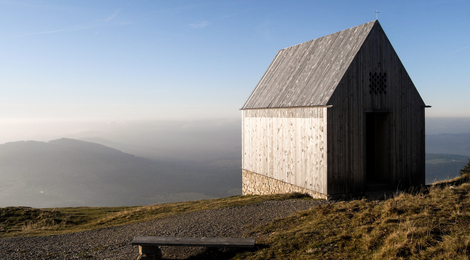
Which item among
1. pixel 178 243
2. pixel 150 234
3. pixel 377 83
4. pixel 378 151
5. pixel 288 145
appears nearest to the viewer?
pixel 178 243

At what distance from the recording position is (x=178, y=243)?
7.41m

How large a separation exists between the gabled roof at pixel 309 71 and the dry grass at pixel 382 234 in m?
6.28

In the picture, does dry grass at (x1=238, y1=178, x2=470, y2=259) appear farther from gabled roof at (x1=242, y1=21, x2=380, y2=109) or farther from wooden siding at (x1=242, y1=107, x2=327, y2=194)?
gabled roof at (x1=242, y1=21, x2=380, y2=109)

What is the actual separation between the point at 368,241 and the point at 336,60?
1079cm

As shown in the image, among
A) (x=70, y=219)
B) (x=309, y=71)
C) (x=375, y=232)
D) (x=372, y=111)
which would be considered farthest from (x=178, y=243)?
(x=70, y=219)

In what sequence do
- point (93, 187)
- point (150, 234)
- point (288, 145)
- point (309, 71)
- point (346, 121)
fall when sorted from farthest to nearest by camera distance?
1. point (93, 187)
2. point (309, 71)
3. point (288, 145)
4. point (346, 121)
5. point (150, 234)

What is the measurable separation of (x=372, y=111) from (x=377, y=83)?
1.47 meters

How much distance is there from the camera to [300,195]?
15172 mm

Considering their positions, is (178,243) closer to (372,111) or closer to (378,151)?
(372,111)

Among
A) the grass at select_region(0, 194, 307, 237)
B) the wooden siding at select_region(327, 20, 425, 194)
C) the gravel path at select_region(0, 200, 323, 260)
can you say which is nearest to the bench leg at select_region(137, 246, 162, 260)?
the gravel path at select_region(0, 200, 323, 260)

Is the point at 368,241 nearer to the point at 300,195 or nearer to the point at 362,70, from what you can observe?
the point at 300,195

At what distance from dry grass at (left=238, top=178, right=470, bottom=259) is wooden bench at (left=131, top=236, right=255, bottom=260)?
33cm

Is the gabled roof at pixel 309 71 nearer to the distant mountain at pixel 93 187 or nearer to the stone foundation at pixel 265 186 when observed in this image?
the stone foundation at pixel 265 186

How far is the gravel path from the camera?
9172mm
